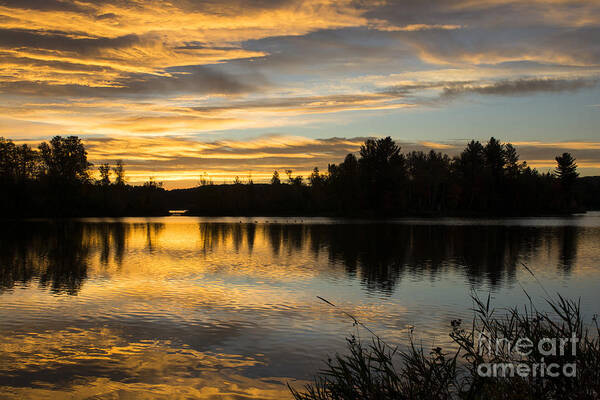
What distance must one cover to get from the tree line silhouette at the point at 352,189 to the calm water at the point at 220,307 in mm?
72419

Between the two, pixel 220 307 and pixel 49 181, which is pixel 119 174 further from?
pixel 220 307

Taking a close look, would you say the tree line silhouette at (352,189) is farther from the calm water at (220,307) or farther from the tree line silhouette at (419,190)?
the calm water at (220,307)

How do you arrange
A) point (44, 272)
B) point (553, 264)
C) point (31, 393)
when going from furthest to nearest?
1. point (553, 264)
2. point (44, 272)
3. point (31, 393)

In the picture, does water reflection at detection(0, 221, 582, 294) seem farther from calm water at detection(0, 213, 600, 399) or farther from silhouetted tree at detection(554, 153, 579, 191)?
silhouetted tree at detection(554, 153, 579, 191)

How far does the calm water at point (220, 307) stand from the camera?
33.0ft

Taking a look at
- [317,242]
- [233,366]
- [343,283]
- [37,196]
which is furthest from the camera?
[37,196]

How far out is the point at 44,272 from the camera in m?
23.8

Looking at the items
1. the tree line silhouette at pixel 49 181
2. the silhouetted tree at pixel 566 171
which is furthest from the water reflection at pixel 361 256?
the silhouetted tree at pixel 566 171

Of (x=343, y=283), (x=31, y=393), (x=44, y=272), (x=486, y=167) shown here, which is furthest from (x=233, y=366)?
(x=486, y=167)

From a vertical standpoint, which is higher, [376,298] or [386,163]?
[386,163]

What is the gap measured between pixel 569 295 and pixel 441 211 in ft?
352

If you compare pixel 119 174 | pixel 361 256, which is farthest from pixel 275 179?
pixel 361 256

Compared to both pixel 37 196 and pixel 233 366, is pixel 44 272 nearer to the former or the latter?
pixel 233 366

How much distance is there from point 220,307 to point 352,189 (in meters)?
99.1
